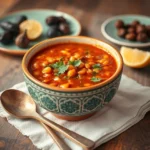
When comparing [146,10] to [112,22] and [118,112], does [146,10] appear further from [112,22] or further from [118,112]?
[118,112]

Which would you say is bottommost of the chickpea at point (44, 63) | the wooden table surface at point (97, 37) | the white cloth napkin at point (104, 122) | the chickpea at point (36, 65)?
the wooden table surface at point (97, 37)

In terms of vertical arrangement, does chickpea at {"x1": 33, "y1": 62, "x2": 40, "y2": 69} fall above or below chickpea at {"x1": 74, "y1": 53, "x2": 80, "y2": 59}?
below

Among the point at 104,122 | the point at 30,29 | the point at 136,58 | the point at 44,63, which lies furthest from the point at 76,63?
the point at 30,29

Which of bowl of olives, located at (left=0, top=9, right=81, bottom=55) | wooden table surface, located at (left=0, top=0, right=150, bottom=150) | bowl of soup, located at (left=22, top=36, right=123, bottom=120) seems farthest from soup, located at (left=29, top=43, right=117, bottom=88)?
bowl of olives, located at (left=0, top=9, right=81, bottom=55)

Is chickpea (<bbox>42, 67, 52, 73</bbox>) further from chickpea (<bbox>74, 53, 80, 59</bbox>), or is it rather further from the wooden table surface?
the wooden table surface

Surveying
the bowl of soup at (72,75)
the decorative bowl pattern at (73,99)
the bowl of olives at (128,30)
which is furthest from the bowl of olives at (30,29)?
the decorative bowl pattern at (73,99)

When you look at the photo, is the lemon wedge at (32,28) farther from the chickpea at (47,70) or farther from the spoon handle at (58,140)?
the spoon handle at (58,140)

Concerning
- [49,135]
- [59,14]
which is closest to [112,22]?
[59,14]
